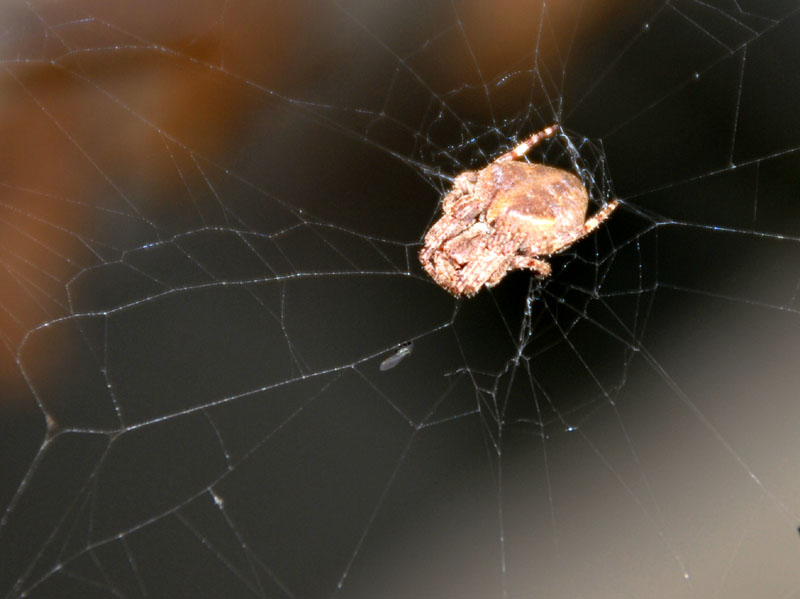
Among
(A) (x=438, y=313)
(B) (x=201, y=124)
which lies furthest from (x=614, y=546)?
(B) (x=201, y=124)

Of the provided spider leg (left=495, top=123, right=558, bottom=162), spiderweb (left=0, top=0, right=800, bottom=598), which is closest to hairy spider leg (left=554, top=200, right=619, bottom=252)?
spider leg (left=495, top=123, right=558, bottom=162)

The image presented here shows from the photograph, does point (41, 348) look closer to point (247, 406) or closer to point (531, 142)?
point (247, 406)

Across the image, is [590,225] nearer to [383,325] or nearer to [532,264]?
[532,264]

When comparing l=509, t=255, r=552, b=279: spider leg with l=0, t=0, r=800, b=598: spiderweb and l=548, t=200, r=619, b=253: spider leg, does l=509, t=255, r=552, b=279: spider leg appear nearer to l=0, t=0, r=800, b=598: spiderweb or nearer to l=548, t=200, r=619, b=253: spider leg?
l=548, t=200, r=619, b=253: spider leg

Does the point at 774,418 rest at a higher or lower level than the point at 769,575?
higher

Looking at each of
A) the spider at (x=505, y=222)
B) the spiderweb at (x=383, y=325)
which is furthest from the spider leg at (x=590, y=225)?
the spiderweb at (x=383, y=325)

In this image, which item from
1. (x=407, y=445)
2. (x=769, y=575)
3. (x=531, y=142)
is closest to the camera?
(x=531, y=142)
